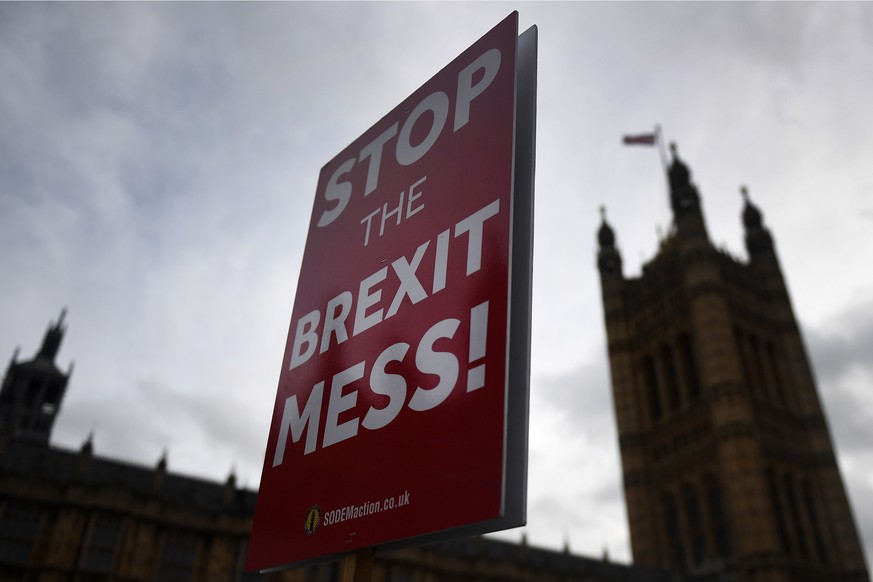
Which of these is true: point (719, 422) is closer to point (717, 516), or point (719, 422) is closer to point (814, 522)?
point (717, 516)

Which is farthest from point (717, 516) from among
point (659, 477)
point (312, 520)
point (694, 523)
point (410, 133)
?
point (312, 520)

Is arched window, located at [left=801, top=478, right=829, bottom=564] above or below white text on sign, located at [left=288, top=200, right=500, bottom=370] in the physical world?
above

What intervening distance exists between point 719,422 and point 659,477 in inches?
313

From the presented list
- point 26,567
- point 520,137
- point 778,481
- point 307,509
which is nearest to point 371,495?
point 307,509

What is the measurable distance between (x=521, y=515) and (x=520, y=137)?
10.1 feet

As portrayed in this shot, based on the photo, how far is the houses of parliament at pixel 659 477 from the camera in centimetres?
3831

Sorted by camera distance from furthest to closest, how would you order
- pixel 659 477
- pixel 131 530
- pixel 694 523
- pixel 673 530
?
pixel 659 477 < pixel 673 530 < pixel 694 523 < pixel 131 530

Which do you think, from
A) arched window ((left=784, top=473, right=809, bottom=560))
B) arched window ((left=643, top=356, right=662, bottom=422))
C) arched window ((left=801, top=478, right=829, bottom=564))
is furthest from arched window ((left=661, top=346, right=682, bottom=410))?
arched window ((left=801, top=478, right=829, bottom=564))

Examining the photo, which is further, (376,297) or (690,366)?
(690,366)

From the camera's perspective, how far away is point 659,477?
6519 centimetres

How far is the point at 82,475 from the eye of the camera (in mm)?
39125

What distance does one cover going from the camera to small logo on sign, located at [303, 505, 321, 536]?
18.8 ft

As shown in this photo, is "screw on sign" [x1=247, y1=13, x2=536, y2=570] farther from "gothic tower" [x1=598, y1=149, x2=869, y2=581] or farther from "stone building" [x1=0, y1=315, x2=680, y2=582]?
"gothic tower" [x1=598, y1=149, x2=869, y2=581]

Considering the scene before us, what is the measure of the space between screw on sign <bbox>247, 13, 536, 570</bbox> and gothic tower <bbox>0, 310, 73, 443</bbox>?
68.9 metres
